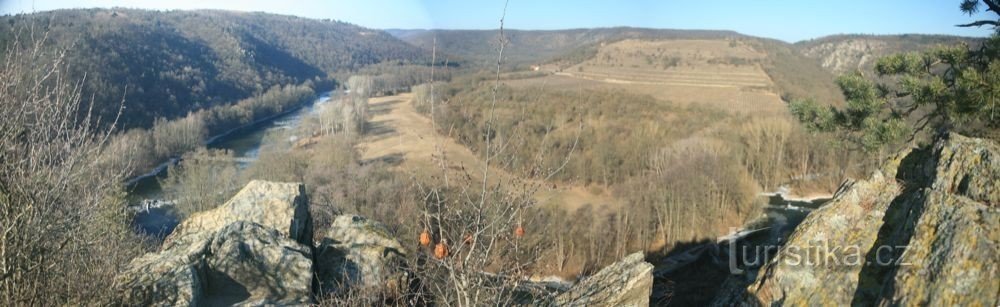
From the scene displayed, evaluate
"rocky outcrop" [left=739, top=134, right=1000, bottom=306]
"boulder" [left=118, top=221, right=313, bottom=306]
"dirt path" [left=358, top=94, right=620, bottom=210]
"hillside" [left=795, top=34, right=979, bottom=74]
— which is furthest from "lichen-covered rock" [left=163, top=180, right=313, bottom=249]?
"hillside" [left=795, top=34, right=979, bottom=74]

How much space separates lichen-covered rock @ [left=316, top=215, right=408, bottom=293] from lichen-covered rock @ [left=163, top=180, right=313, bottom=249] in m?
0.46

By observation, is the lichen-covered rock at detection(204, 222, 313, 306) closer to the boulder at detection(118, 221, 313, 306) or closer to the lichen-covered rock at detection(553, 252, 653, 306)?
the boulder at detection(118, 221, 313, 306)

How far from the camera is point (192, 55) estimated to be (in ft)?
269

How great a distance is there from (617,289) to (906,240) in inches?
97.1

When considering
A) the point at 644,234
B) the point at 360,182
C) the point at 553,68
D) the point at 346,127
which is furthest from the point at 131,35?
the point at 644,234

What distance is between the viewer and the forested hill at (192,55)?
171 ft

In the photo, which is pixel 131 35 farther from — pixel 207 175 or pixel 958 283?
pixel 958 283

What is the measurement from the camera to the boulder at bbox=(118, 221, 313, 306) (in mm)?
5914

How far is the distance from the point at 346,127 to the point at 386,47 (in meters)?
72.2

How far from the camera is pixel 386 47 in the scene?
114 metres

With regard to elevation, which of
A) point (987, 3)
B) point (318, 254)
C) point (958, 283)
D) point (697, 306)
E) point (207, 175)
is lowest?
point (207, 175)

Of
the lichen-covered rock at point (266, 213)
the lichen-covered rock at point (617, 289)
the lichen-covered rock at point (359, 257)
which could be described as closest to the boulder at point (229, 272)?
the lichen-covered rock at point (359, 257)

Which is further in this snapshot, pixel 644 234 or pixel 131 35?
pixel 131 35

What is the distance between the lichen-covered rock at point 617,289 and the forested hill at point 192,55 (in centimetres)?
1757
